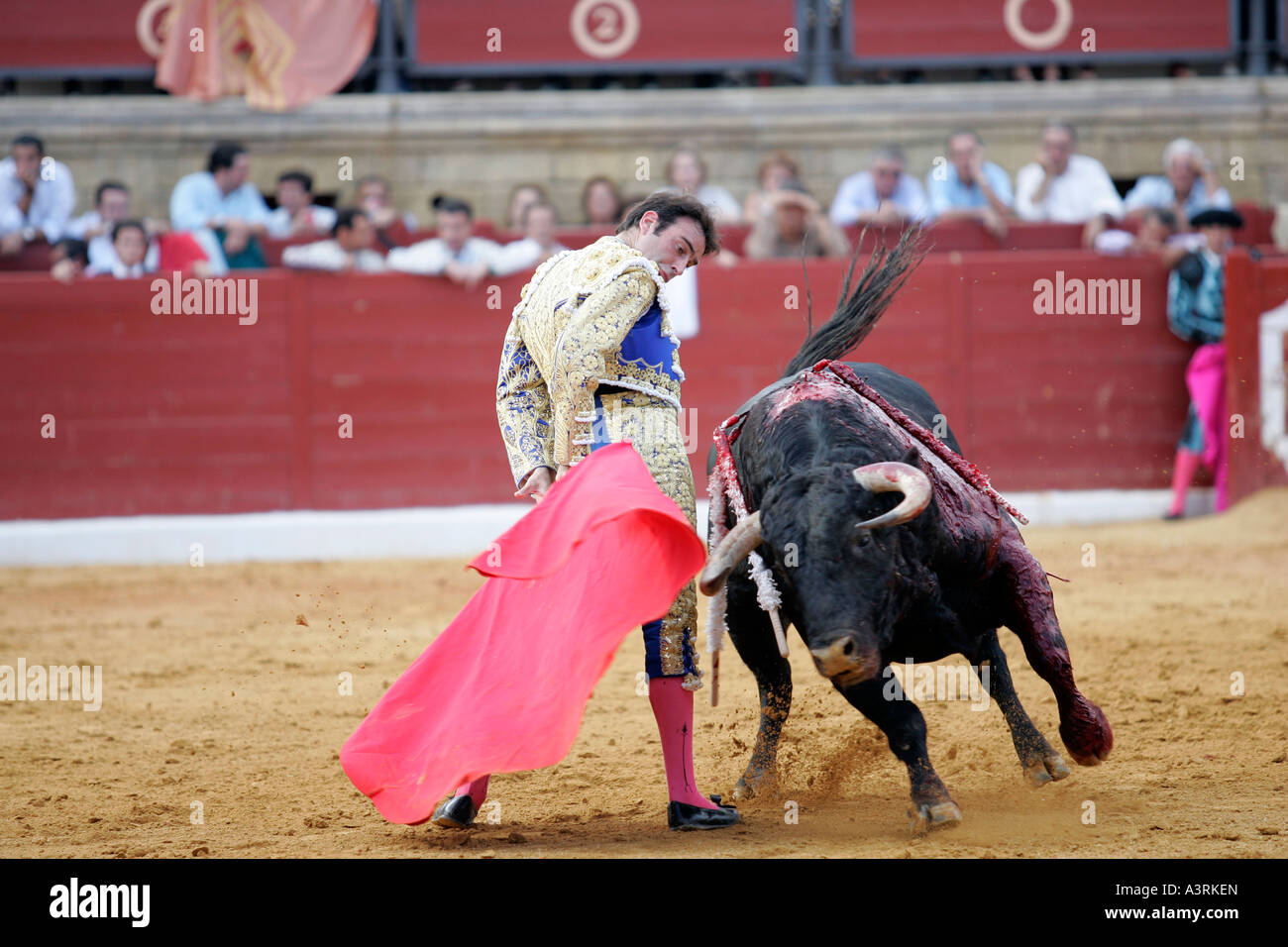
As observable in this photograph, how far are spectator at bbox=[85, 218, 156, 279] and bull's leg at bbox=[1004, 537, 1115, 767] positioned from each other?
5.63m

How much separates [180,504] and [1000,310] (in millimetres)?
4272

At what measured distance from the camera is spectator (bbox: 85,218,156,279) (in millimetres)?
7492

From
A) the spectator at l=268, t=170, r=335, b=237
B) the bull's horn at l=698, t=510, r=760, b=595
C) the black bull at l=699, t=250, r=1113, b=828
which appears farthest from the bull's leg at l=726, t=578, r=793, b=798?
the spectator at l=268, t=170, r=335, b=237

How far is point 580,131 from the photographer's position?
993 cm

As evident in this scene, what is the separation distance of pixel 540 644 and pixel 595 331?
24.2 inches

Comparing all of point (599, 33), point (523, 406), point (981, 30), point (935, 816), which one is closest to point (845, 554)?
→ point (935, 816)

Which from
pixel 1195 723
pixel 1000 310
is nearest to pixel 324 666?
pixel 1195 723

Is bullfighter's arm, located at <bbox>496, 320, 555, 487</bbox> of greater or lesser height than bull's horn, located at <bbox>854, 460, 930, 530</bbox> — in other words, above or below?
above

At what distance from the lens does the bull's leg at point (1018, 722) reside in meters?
3.21

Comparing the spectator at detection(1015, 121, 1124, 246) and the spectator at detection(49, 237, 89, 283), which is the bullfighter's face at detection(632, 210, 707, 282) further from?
the spectator at detection(1015, 121, 1124, 246)

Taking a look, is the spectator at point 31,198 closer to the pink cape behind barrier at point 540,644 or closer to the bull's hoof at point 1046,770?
the pink cape behind barrier at point 540,644

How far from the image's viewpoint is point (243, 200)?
26.9 feet

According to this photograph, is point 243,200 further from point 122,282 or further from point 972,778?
point 972,778

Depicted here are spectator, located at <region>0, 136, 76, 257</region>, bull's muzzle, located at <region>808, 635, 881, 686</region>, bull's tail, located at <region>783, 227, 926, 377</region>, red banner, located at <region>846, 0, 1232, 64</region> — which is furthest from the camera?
red banner, located at <region>846, 0, 1232, 64</region>
